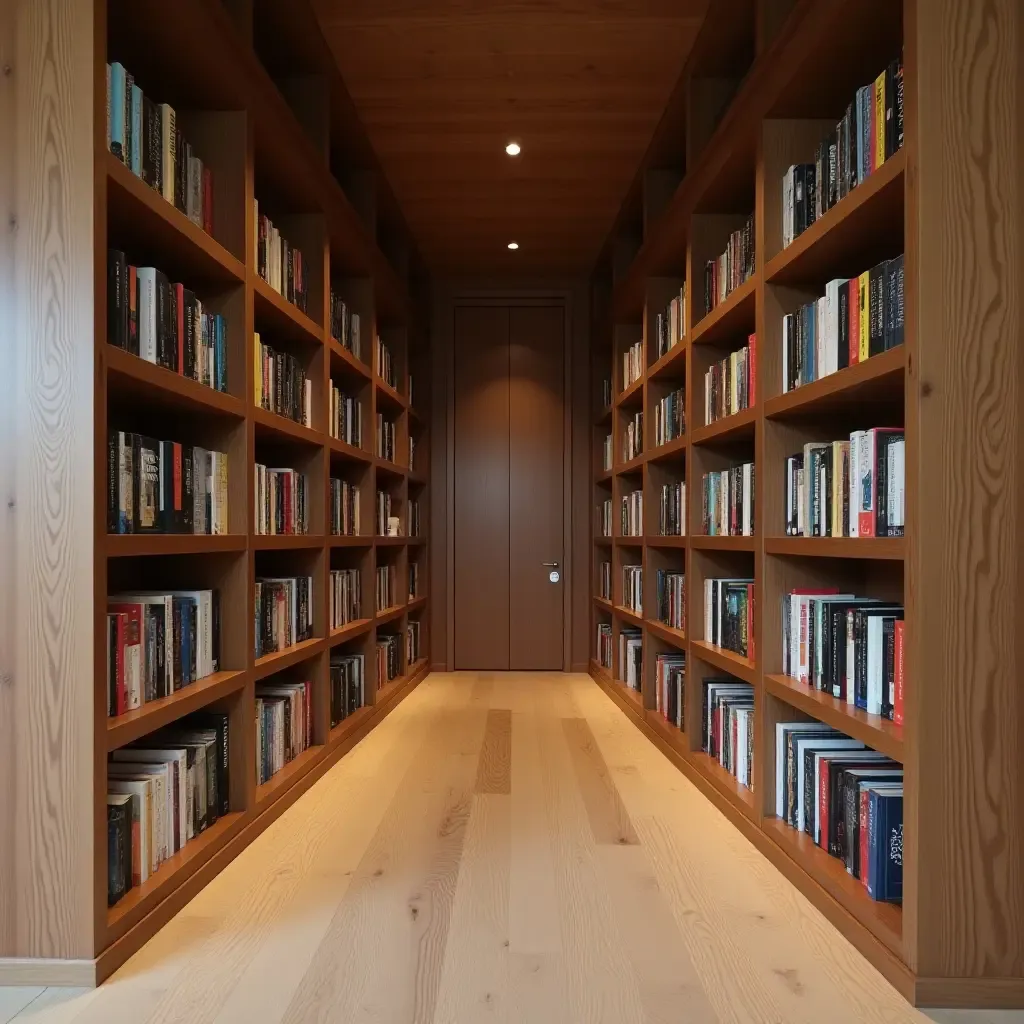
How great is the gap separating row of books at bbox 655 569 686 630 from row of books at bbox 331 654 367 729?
1.49 meters

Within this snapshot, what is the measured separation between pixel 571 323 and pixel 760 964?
16.5ft

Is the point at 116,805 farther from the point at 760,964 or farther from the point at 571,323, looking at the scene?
the point at 571,323

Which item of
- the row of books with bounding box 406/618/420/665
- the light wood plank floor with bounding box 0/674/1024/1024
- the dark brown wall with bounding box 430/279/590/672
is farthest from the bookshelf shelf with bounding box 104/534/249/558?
the dark brown wall with bounding box 430/279/590/672

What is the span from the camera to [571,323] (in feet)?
20.6

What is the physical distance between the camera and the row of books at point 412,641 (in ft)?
18.2

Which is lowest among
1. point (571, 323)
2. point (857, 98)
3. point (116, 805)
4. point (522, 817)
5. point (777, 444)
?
point (522, 817)

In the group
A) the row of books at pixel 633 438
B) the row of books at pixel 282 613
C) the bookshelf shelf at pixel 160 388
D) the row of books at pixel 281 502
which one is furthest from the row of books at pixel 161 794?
the row of books at pixel 633 438

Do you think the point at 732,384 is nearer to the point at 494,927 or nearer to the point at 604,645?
the point at 494,927

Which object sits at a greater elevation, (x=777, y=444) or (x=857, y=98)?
(x=857, y=98)

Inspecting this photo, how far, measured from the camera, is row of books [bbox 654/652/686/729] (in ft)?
12.2

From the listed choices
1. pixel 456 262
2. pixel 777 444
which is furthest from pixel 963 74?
pixel 456 262

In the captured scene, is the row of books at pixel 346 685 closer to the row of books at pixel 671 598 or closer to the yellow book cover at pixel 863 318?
the row of books at pixel 671 598

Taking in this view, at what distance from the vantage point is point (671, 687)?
12.7 ft

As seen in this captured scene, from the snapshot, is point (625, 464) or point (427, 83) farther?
point (625, 464)
